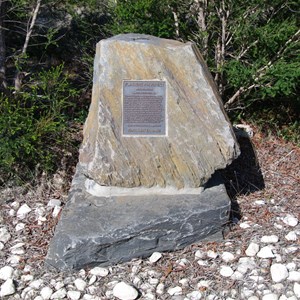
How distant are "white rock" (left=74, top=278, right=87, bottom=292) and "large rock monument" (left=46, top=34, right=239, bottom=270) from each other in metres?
0.25

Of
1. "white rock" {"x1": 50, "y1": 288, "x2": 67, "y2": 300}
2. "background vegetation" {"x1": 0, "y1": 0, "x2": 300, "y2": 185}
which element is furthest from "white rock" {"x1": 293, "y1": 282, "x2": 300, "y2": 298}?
"background vegetation" {"x1": 0, "y1": 0, "x2": 300, "y2": 185}

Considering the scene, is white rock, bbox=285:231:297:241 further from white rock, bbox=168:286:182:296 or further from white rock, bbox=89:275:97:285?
white rock, bbox=89:275:97:285

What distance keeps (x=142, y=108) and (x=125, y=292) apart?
1.32m

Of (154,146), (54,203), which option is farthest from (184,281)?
(54,203)

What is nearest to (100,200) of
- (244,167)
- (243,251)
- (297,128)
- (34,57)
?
(243,251)

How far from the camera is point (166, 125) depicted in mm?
3742

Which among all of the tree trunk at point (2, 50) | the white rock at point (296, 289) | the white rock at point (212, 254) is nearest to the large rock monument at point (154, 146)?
the white rock at point (212, 254)

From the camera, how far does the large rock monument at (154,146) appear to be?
11.9 ft

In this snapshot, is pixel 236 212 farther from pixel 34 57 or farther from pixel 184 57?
pixel 34 57

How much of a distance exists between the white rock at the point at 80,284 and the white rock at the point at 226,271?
0.92m

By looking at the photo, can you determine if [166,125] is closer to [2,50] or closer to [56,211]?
[56,211]

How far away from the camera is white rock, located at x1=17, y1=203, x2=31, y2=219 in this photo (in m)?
4.10

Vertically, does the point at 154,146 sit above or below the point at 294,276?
above

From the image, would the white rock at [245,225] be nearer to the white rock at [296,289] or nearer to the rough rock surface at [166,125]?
the rough rock surface at [166,125]
